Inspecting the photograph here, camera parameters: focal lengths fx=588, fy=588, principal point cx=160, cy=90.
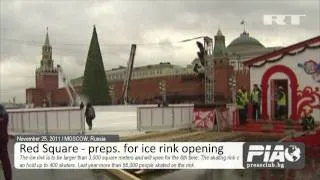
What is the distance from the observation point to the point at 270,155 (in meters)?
7.39

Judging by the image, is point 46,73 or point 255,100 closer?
point 46,73

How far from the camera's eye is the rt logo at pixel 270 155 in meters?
7.39

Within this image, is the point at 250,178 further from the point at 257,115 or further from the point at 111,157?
the point at 257,115

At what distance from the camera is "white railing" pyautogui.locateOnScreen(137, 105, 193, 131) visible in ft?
44.4

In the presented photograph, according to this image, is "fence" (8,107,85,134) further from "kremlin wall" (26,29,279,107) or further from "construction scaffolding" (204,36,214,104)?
"construction scaffolding" (204,36,214,104)

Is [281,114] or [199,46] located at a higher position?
[199,46]

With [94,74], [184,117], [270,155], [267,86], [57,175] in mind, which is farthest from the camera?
[184,117]

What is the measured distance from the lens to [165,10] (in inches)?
342

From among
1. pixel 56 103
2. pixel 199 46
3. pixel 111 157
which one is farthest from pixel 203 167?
pixel 56 103

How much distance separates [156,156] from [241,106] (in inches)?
214

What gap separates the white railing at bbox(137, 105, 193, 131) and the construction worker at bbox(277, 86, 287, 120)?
200 cm

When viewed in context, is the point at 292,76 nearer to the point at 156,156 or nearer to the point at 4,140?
the point at 156,156

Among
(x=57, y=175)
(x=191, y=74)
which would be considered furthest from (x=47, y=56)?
(x=191, y=74)

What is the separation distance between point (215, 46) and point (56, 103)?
27.1 ft
